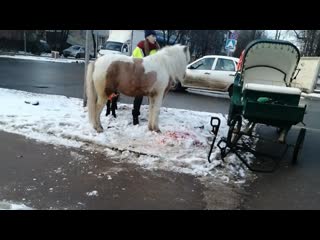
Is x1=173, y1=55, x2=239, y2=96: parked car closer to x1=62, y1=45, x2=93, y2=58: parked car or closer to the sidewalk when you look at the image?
the sidewalk

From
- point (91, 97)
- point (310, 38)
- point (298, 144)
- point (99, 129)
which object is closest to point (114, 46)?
point (310, 38)

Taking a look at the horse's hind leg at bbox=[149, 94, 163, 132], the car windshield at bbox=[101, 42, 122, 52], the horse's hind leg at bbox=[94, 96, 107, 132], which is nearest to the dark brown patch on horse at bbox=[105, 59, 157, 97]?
the horse's hind leg at bbox=[94, 96, 107, 132]

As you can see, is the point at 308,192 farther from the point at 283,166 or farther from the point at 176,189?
the point at 176,189

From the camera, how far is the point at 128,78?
5.89 metres

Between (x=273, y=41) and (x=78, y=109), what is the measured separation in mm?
4686

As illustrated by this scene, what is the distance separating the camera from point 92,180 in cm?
419

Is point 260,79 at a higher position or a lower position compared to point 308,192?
higher

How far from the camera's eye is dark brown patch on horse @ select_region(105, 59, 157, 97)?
5.85 m

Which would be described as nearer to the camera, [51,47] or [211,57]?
[211,57]

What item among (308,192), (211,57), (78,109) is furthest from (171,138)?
(211,57)

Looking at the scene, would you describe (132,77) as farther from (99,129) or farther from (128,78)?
(99,129)

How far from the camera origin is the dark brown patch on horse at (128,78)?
19.2 ft

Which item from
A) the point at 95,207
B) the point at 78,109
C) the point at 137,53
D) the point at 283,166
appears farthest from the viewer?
the point at 78,109

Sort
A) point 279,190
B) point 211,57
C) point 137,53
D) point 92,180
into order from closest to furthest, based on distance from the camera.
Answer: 1. point 92,180
2. point 279,190
3. point 137,53
4. point 211,57
